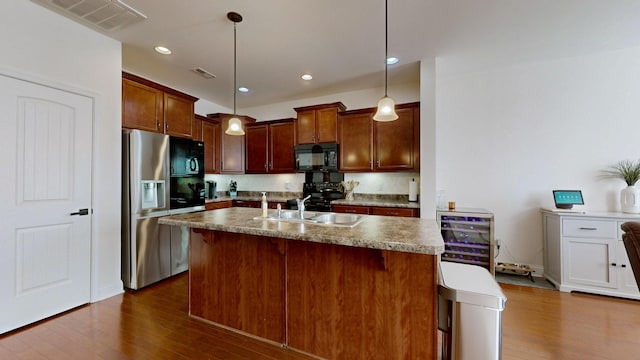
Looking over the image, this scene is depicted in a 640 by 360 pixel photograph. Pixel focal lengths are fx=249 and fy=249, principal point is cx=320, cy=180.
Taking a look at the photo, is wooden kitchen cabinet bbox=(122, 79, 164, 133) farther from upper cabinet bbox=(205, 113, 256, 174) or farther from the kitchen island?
the kitchen island

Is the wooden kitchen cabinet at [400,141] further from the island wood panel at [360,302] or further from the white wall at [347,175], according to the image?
the island wood panel at [360,302]

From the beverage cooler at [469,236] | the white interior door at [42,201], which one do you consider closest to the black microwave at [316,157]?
the beverage cooler at [469,236]

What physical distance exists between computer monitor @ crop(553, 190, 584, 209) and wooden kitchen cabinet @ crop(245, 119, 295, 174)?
3784 mm

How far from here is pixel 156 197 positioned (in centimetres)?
318

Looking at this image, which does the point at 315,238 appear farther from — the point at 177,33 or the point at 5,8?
the point at 5,8

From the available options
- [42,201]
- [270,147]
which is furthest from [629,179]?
[42,201]

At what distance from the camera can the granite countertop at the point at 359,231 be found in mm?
1364

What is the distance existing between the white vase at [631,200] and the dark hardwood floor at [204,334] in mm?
1018

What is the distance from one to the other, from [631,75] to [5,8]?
21.5ft

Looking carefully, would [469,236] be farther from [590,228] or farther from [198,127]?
[198,127]

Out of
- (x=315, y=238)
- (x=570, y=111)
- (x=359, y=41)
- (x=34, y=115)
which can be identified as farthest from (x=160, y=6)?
(x=570, y=111)

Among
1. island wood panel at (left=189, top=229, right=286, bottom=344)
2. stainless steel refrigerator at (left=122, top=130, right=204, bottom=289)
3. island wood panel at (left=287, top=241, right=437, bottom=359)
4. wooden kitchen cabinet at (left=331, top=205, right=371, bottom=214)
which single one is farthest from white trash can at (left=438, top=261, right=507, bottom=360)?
stainless steel refrigerator at (left=122, top=130, right=204, bottom=289)

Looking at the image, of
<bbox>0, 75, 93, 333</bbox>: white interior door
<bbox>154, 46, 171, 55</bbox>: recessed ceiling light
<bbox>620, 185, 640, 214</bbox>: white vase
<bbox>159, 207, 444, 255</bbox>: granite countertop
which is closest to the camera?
<bbox>159, 207, 444, 255</bbox>: granite countertop

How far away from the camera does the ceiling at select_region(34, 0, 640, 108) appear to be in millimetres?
2271
